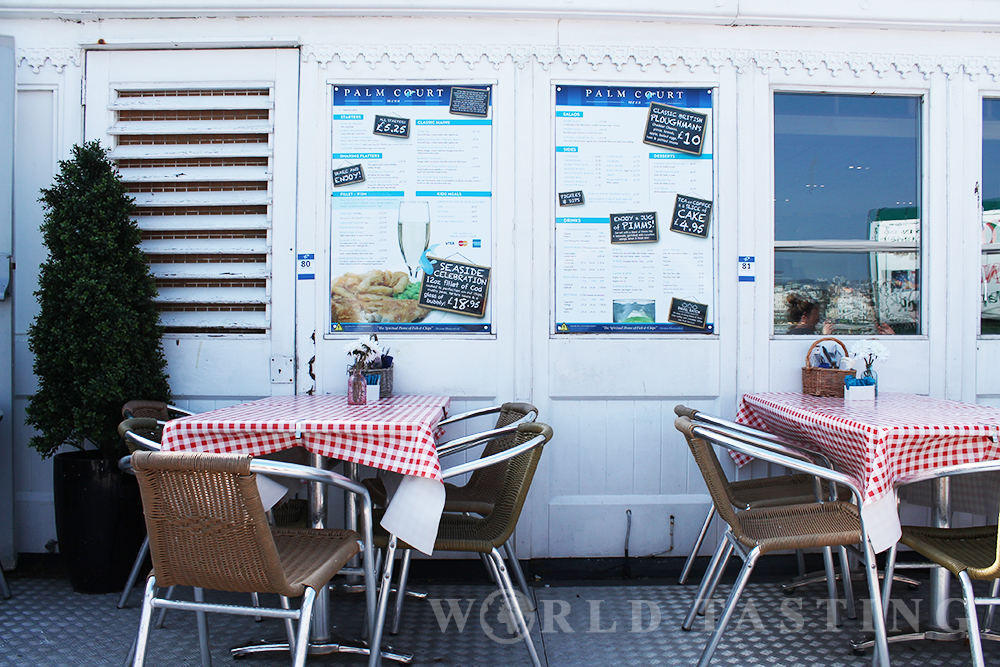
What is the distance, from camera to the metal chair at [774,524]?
2.33 metres

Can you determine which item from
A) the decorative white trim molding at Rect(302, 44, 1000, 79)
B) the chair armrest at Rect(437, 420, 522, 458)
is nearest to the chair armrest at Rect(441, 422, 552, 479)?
the chair armrest at Rect(437, 420, 522, 458)

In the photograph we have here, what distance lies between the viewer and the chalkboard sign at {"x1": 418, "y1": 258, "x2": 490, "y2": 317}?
3.76 metres

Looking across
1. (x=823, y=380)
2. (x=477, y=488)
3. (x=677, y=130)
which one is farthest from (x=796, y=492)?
(x=677, y=130)

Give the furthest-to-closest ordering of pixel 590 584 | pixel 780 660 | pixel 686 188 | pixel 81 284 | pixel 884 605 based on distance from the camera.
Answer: pixel 686 188 → pixel 590 584 → pixel 81 284 → pixel 780 660 → pixel 884 605

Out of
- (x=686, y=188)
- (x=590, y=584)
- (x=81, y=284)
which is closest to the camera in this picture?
(x=81, y=284)

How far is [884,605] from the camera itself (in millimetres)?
2523

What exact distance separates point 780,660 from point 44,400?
3.69 meters

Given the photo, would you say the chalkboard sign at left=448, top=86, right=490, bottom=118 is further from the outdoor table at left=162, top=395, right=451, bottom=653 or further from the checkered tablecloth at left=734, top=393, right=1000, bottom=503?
the checkered tablecloth at left=734, top=393, right=1000, bottom=503

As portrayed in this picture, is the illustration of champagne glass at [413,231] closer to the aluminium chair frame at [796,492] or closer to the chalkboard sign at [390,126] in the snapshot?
the chalkboard sign at [390,126]

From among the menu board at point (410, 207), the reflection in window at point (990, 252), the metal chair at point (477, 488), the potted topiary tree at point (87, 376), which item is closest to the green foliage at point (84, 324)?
the potted topiary tree at point (87, 376)

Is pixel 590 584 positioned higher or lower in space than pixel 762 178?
lower

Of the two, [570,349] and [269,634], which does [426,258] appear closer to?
[570,349]

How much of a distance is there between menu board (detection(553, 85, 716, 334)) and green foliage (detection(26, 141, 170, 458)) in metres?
2.34

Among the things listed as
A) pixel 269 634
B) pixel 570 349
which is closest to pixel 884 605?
pixel 570 349
